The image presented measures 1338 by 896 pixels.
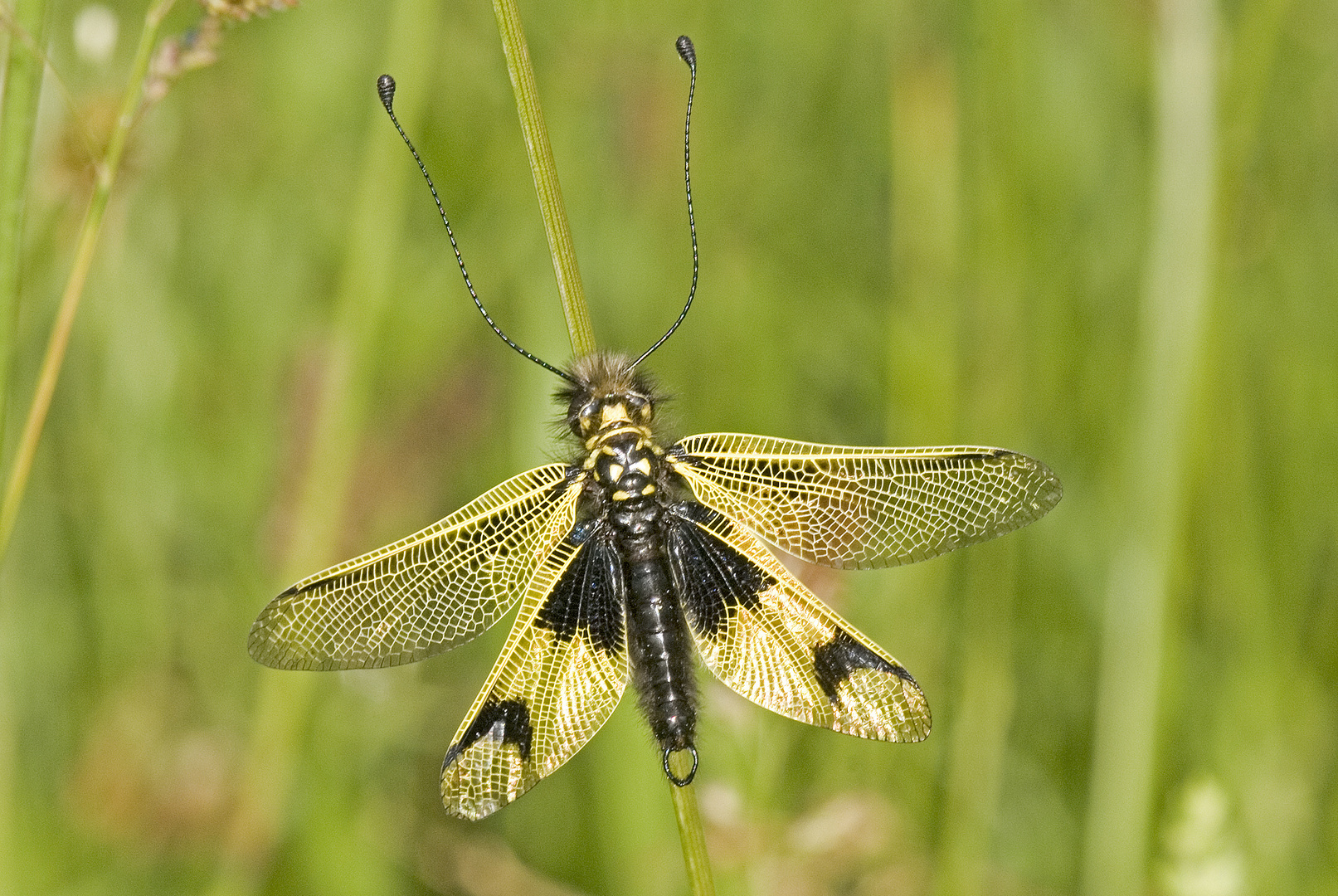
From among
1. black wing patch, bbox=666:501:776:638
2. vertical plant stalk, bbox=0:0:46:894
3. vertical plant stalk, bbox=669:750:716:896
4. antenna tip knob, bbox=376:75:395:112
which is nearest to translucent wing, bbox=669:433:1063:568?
black wing patch, bbox=666:501:776:638

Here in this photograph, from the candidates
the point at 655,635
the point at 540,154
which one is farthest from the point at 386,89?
the point at 655,635

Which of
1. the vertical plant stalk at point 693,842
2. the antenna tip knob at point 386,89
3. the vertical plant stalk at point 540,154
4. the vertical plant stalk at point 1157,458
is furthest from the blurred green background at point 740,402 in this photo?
the vertical plant stalk at point 693,842

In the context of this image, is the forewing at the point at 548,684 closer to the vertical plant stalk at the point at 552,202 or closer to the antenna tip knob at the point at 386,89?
the vertical plant stalk at the point at 552,202

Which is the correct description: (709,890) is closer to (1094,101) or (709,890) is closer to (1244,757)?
(1244,757)

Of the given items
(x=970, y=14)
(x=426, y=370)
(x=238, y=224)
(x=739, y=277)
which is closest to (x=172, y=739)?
(x=426, y=370)

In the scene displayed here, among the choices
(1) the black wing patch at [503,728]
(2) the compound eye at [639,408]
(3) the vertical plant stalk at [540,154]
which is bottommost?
(1) the black wing patch at [503,728]

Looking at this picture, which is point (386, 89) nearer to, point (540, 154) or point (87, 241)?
point (540, 154)
